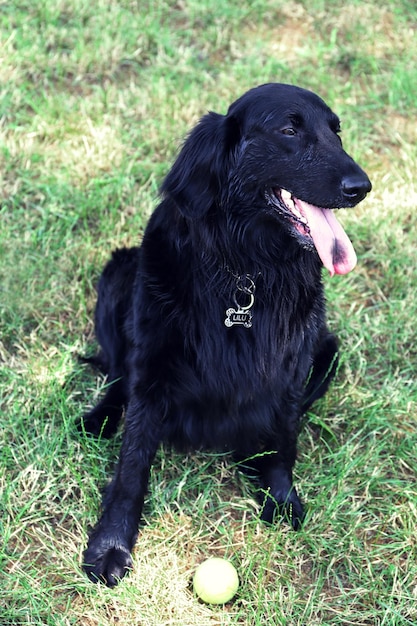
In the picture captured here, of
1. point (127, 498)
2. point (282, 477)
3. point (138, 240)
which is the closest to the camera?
point (127, 498)

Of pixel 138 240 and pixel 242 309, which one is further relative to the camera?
pixel 138 240

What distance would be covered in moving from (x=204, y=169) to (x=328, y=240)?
0.44 meters

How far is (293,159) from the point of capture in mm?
2299

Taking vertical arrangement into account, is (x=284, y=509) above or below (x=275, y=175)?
below

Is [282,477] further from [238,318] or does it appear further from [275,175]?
[275,175]

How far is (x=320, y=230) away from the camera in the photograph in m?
2.31

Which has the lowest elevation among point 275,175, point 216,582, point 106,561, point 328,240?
point 106,561

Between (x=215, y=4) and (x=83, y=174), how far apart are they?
6.03ft

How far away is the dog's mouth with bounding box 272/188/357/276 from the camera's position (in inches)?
89.7

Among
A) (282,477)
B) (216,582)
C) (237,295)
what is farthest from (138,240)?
(216,582)

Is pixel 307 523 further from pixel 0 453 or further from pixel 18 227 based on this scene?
pixel 18 227

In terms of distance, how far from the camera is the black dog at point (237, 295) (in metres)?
2.30

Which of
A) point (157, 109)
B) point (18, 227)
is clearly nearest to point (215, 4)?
point (157, 109)

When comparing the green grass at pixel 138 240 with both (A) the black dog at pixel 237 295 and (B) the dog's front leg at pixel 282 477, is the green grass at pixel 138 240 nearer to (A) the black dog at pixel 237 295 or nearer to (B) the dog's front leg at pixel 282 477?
(B) the dog's front leg at pixel 282 477
